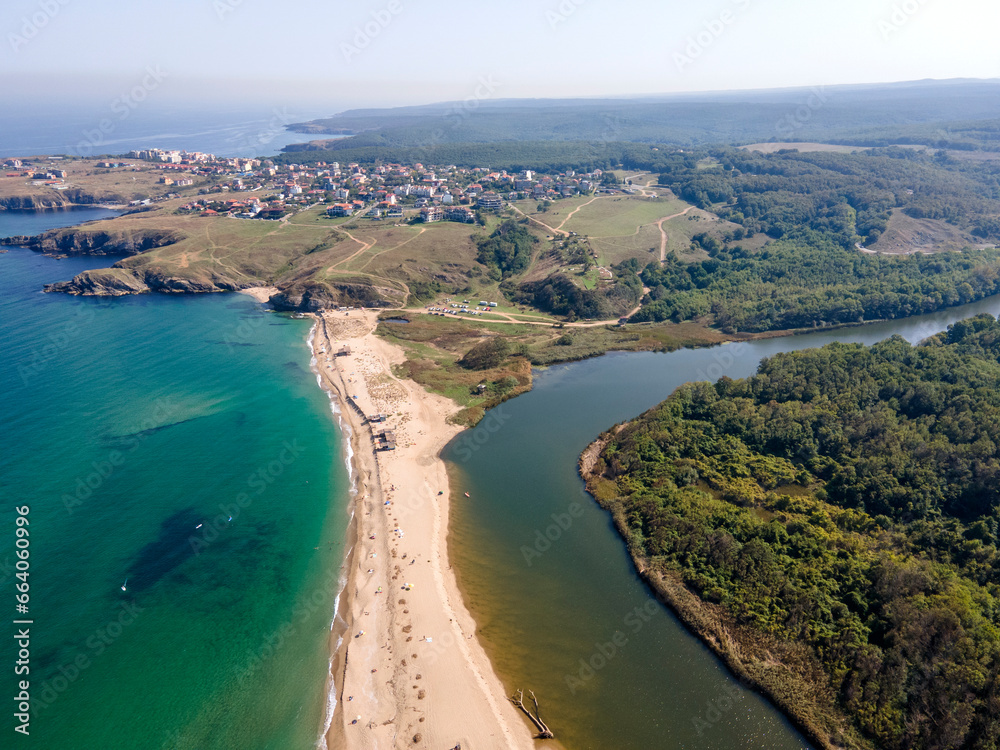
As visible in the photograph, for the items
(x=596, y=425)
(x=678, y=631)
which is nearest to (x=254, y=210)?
(x=596, y=425)

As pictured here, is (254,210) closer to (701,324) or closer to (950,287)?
(701,324)
